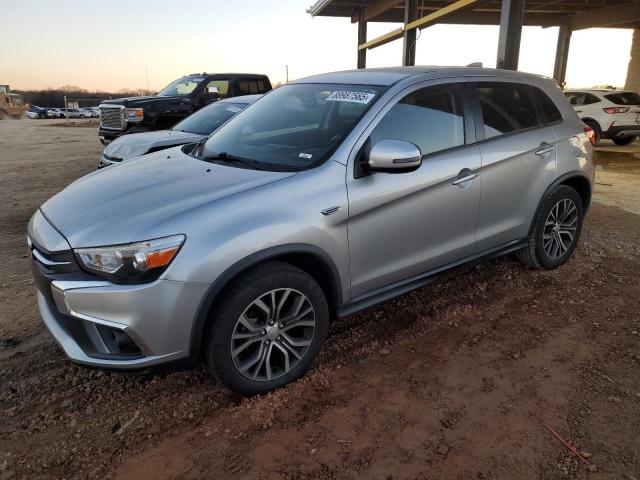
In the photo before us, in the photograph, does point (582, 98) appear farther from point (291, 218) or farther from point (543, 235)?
point (291, 218)

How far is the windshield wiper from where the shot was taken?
9.97 ft

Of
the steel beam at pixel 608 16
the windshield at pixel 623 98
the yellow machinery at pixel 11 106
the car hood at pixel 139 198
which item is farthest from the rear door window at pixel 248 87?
the yellow machinery at pixel 11 106

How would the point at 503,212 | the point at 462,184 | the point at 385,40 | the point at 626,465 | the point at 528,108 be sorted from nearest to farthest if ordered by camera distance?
the point at 626,465
the point at 462,184
the point at 503,212
the point at 528,108
the point at 385,40

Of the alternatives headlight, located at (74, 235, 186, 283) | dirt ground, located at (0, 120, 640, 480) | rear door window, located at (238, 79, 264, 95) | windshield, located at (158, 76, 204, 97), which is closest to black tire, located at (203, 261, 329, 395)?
dirt ground, located at (0, 120, 640, 480)

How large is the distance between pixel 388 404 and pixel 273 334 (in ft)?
2.50

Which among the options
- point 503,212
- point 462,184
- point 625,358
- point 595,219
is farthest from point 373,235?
point 595,219

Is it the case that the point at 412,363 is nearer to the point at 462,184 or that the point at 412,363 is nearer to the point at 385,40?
the point at 462,184

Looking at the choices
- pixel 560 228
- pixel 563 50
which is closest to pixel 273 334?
pixel 560 228

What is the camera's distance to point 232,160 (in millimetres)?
3219

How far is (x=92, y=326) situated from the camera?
243 cm

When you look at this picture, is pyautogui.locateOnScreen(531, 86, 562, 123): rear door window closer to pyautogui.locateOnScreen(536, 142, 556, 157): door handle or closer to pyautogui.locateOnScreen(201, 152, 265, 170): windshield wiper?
pyautogui.locateOnScreen(536, 142, 556, 157): door handle

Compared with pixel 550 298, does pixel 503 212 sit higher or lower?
higher

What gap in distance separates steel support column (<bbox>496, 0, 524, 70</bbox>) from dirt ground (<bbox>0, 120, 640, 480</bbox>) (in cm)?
583

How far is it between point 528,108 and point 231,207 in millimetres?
2853
